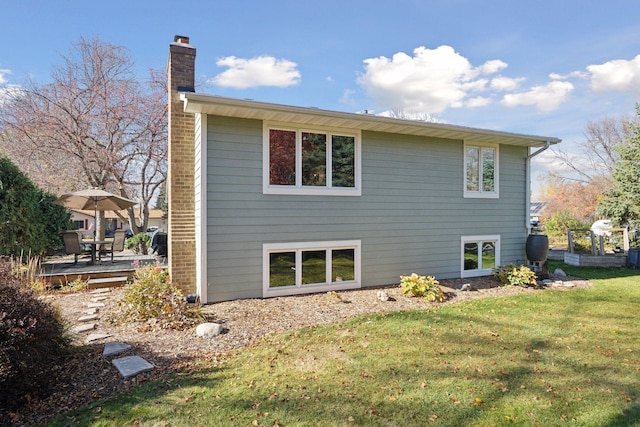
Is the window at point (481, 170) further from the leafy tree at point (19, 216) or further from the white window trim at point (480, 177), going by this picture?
the leafy tree at point (19, 216)

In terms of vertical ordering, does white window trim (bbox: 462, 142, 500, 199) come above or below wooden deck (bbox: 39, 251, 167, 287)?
above

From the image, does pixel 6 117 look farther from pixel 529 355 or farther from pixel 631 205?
pixel 631 205

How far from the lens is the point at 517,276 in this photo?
8234 mm

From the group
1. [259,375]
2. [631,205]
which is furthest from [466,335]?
[631,205]

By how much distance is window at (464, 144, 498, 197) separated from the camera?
9023mm

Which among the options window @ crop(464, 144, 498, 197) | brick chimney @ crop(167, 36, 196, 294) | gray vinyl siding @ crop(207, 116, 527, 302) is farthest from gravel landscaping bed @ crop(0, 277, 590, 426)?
window @ crop(464, 144, 498, 197)

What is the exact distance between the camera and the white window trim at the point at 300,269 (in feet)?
22.7

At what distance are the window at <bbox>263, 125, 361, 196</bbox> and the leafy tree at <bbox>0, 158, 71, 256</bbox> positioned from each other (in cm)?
706

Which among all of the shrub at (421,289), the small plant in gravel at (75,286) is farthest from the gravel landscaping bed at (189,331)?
the small plant in gravel at (75,286)

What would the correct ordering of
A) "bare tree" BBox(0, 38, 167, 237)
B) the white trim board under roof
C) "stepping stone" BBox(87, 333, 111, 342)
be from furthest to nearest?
"bare tree" BBox(0, 38, 167, 237)
the white trim board under roof
"stepping stone" BBox(87, 333, 111, 342)

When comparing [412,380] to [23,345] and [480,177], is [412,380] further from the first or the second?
Result: [480,177]

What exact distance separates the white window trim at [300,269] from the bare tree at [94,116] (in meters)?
11.1

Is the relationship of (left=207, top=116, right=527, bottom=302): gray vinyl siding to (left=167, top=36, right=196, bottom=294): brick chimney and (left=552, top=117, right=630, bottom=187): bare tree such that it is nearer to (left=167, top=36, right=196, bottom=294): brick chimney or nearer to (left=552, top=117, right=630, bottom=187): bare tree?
(left=167, top=36, right=196, bottom=294): brick chimney

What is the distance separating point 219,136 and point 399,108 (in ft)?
65.4
